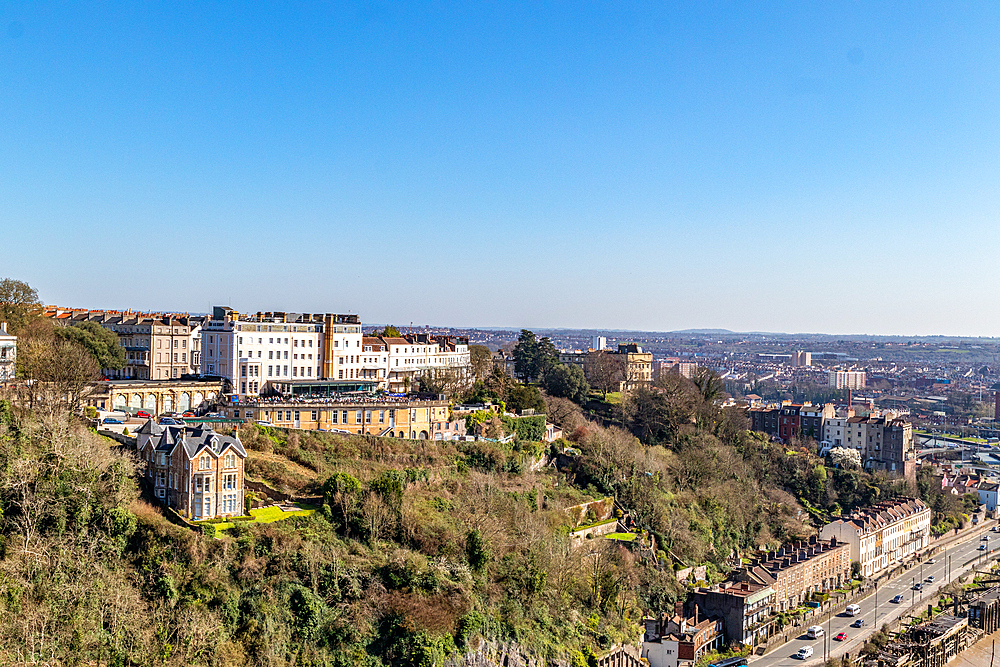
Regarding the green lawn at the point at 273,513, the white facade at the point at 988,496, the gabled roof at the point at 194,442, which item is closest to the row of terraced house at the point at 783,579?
the green lawn at the point at 273,513

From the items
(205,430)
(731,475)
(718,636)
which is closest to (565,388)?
(731,475)

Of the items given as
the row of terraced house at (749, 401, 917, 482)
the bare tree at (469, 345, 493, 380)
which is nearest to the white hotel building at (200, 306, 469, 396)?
the bare tree at (469, 345, 493, 380)

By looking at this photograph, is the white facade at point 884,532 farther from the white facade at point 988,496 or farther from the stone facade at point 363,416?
the stone facade at point 363,416

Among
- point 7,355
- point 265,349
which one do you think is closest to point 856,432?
point 265,349

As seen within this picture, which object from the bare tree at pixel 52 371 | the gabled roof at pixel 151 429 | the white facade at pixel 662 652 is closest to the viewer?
the gabled roof at pixel 151 429

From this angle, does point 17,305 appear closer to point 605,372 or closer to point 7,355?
point 7,355

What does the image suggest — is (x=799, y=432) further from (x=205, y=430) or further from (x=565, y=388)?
(x=205, y=430)

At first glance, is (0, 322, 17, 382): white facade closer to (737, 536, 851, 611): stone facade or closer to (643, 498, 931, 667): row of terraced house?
(643, 498, 931, 667): row of terraced house
